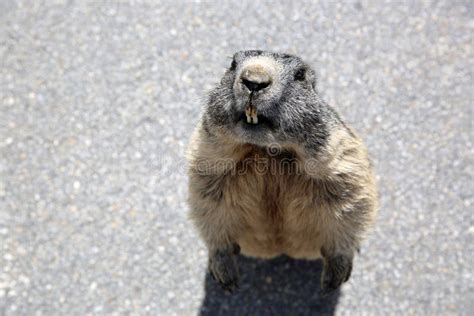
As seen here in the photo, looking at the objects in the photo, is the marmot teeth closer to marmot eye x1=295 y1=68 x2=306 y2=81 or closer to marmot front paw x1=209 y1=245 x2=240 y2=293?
marmot eye x1=295 y1=68 x2=306 y2=81

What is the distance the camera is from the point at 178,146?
192 inches

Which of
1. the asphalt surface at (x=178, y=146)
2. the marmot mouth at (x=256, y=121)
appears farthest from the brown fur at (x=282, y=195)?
the asphalt surface at (x=178, y=146)

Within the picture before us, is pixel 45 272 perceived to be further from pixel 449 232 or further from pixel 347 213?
pixel 449 232

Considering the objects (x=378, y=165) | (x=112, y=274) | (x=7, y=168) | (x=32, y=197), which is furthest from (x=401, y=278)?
(x=7, y=168)

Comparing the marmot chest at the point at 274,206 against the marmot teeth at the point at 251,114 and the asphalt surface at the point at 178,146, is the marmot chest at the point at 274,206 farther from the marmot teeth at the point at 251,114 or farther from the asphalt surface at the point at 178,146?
the asphalt surface at the point at 178,146

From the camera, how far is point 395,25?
527 cm

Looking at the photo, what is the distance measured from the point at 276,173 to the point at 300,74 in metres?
0.62

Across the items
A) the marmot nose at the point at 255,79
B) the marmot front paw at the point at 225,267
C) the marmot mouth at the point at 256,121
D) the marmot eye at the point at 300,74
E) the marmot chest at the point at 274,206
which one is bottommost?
the marmot front paw at the point at 225,267

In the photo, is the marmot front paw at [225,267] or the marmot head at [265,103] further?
the marmot front paw at [225,267]

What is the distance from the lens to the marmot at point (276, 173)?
2.75 metres

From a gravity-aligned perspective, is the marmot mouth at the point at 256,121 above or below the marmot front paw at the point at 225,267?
above

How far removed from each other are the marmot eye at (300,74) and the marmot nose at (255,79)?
0.97 ft

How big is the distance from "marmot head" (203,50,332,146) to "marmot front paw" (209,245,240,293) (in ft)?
3.79

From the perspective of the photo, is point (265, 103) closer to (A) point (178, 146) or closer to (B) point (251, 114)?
(B) point (251, 114)
